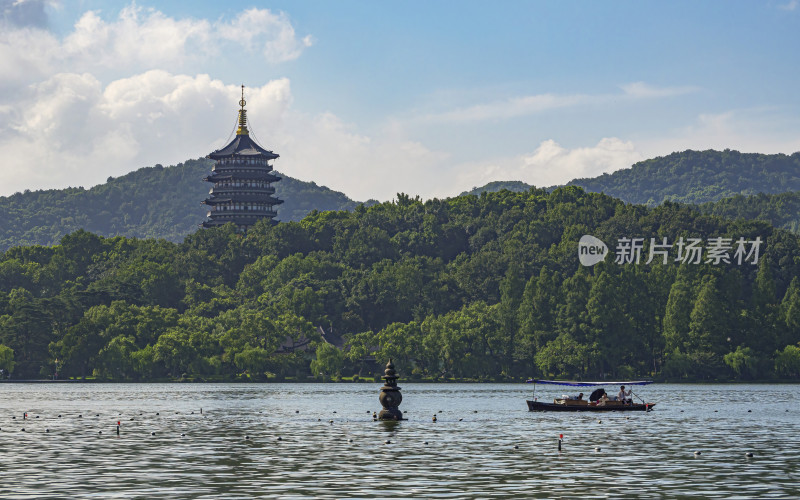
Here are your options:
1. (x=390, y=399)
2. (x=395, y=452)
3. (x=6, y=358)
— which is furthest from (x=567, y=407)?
(x=6, y=358)

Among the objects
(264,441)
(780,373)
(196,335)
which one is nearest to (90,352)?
(196,335)

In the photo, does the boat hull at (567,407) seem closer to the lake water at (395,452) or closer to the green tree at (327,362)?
the lake water at (395,452)

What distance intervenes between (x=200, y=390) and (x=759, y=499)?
360ft

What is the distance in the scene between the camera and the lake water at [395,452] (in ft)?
139

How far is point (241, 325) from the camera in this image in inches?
7146

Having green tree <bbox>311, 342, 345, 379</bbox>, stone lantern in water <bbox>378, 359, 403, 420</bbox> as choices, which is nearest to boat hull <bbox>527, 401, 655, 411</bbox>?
stone lantern in water <bbox>378, 359, 403, 420</bbox>

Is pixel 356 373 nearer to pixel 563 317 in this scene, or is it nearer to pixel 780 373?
pixel 563 317

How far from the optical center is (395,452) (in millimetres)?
55125

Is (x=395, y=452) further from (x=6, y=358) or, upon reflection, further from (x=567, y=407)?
(x=6, y=358)

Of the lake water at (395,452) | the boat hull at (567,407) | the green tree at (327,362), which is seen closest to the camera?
the lake water at (395,452)

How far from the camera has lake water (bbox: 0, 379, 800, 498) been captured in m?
42.3

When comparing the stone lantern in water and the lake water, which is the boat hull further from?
the stone lantern in water

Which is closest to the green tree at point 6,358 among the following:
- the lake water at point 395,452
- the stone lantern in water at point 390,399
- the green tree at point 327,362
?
the green tree at point 327,362

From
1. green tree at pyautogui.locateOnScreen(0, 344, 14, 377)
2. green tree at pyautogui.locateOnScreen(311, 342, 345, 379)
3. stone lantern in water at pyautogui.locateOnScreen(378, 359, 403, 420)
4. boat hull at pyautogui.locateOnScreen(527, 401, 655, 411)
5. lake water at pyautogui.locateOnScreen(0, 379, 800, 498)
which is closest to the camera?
lake water at pyautogui.locateOnScreen(0, 379, 800, 498)
